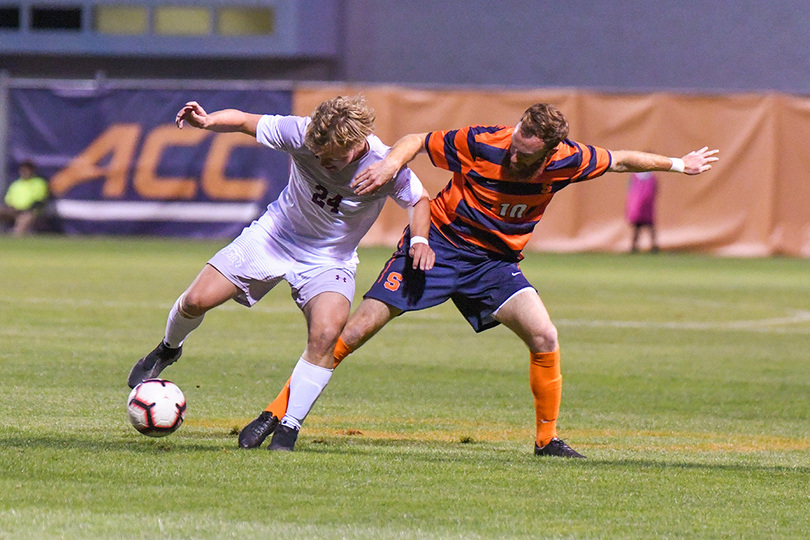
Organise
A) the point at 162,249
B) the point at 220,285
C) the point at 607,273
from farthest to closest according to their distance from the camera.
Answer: the point at 162,249 → the point at 607,273 → the point at 220,285

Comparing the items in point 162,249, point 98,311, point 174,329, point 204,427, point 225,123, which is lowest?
point 162,249

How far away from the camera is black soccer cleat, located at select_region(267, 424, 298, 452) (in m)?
6.82

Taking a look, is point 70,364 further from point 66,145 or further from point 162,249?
point 66,145

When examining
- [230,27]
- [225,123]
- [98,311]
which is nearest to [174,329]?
[225,123]

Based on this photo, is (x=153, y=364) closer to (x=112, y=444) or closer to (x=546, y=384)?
(x=112, y=444)

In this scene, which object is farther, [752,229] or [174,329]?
[752,229]

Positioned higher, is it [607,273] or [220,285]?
[220,285]

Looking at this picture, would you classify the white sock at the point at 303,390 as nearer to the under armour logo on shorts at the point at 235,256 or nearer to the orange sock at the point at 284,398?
the orange sock at the point at 284,398

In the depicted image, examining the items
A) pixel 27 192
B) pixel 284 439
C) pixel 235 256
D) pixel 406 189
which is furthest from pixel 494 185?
pixel 27 192

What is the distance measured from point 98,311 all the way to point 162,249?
1002 centimetres

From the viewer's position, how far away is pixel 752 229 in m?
25.6

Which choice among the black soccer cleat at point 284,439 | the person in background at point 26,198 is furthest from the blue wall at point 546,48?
the black soccer cleat at point 284,439

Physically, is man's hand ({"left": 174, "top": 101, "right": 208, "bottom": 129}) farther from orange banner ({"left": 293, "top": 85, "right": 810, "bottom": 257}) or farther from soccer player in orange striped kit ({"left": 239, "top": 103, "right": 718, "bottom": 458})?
orange banner ({"left": 293, "top": 85, "right": 810, "bottom": 257})

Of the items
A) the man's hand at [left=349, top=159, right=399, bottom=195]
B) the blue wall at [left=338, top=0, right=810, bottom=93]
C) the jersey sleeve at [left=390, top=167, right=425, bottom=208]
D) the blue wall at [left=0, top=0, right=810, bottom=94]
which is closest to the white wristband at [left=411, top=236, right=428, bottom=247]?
the jersey sleeve at [left=390, top=167, right=425, bottom=208]
